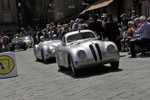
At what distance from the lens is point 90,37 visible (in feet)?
34.4

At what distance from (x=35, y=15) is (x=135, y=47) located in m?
64.7

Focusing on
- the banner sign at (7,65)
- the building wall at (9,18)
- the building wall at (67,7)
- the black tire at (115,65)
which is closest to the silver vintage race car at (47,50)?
the banner sign at (7,65)

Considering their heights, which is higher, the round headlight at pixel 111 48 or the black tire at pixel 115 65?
the round headlight at pixel 111 48

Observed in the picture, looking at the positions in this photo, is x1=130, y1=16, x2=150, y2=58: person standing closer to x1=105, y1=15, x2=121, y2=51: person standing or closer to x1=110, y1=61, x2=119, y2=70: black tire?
x1=105, y1=15, x2=121, y2=51: person standing

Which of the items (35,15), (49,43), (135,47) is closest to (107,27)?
(135,47)

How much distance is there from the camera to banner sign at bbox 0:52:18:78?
34.3ft

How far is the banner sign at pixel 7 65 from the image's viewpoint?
10.4 m

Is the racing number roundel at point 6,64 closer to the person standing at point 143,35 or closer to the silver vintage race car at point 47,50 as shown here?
the silver vintage race car at point 47,50

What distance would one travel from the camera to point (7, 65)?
10.5 meters

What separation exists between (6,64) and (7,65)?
5cm

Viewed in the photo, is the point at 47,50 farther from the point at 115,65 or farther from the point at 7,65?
the point at 115,65

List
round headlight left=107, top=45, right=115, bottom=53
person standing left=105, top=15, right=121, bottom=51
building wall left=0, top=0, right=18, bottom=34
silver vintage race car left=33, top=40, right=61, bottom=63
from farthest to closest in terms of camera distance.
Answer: building wall left=0, top=0, right=18, bottom=34
silver vintage race car left=33, top=40, right=61, bottom=63
person standing left=105, top=15, right=121, bottom=51
round headlight left=107, top=45, right=115, bottom=53

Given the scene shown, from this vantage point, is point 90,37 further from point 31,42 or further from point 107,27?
point 31,42

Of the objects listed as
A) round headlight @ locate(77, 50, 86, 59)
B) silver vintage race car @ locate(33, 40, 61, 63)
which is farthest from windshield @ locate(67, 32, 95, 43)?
silver vintage race car @ locate(33, 40, 61, 63)
